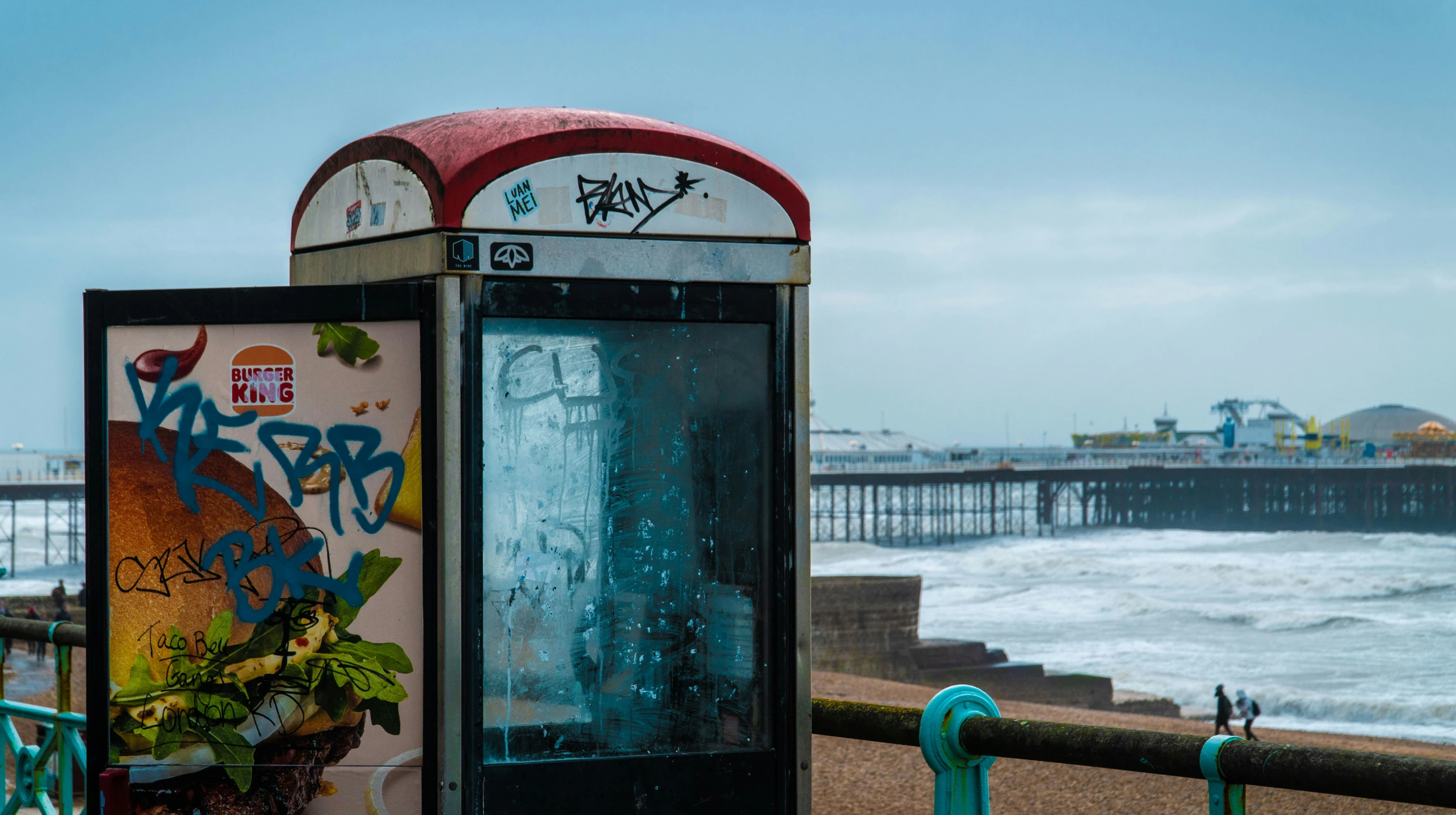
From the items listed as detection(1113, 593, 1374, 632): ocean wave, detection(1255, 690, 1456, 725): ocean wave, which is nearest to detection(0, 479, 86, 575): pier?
detection(1113, 593, 1374, 632): ocean wave

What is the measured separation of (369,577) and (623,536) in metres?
0.54

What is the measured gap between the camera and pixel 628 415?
2857 mm

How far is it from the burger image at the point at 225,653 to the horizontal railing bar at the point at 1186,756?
3.55 feet

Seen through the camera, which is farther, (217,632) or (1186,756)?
(217,632)

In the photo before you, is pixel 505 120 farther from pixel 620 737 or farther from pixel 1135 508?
pixel 1135 508

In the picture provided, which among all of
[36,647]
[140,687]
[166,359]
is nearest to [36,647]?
[36,647]

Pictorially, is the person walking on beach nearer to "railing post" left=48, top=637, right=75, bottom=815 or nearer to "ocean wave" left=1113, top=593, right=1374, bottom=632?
"railing post" left=48, top=637, right=75, bottom=815

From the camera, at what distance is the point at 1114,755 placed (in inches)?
100

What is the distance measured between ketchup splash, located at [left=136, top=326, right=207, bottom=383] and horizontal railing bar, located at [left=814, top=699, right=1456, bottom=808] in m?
1.61

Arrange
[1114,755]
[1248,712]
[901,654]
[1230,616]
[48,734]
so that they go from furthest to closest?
[1230,616]
[901,654]
[1248,712]
[48,734]
[1114,755]

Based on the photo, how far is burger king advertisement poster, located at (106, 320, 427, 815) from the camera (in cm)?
271

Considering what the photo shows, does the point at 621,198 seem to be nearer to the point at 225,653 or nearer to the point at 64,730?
the point at 225,653

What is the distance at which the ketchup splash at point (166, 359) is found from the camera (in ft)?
8.93

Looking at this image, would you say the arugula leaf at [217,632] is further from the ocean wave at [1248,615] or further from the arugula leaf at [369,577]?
the ocean wave at [1248,615]
